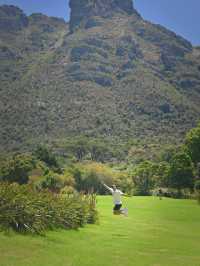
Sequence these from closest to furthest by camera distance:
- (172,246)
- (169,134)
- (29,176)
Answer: (172,246) → (29,176) → (169,134)

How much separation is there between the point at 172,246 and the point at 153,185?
54.9m

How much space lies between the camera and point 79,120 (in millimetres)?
165750

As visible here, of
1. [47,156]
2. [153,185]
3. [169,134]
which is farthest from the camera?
[169,134]

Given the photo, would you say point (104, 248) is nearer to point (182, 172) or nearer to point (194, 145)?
point (182, 172)

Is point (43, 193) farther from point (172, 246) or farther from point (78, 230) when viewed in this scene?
point (172, 246)

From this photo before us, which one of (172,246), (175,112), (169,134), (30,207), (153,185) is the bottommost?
(172,246)

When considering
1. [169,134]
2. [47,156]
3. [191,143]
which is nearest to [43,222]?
[191,143]

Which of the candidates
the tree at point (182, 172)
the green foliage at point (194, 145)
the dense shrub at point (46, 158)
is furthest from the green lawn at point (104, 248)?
the dense shrub at point (46, 158)

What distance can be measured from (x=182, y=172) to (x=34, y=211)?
44527 mm

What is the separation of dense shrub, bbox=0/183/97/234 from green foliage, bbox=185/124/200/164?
4116 cm

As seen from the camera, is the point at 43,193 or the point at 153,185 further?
the point at 153,185

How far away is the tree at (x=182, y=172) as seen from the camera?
56188 mm

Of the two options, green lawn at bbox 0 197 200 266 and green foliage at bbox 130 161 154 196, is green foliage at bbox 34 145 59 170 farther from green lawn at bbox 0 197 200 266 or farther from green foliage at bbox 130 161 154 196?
green lawn at bbox 0 197 200 266

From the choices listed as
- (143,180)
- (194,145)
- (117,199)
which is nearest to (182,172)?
(194,145)
